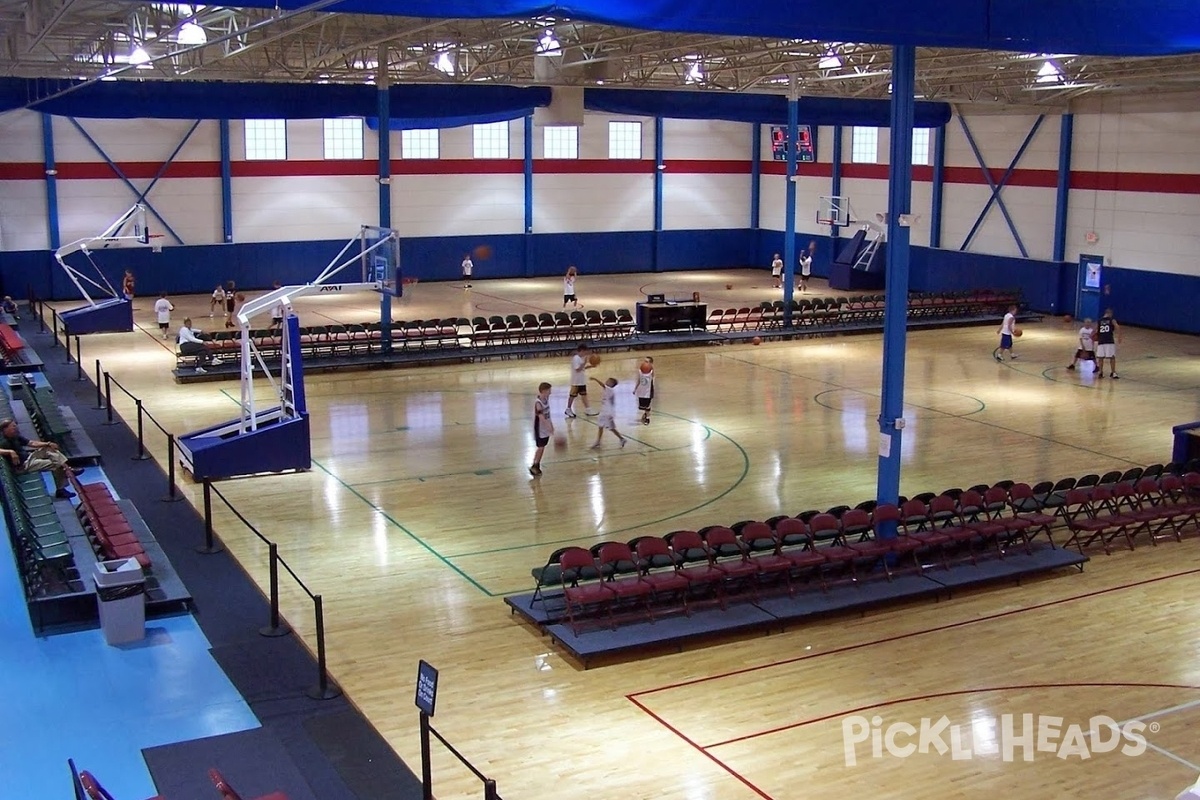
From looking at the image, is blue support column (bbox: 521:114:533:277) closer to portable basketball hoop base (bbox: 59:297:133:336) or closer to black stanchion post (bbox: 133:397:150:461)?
portable basketball hoop base (bbox: 59:297:133:336)

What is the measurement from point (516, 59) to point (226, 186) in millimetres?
13387

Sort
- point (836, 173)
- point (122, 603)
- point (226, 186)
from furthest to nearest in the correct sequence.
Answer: point (836, 173)
point (226, 186)
point (122, 603)

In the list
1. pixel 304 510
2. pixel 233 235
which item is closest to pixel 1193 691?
pixel 304 510

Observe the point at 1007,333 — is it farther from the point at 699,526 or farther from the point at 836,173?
the point at 836,173

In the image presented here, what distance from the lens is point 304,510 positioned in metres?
17.3

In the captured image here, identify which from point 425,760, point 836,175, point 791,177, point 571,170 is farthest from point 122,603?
point 836,175

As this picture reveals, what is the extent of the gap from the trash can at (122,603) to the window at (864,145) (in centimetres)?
3516

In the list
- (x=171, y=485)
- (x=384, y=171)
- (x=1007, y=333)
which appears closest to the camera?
(x=171, y=485)

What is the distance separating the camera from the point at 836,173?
148 ft

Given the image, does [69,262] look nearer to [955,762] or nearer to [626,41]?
[626,41]

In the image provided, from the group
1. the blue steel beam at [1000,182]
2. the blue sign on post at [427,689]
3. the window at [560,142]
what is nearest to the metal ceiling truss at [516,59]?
the blue steel beam at [1000,182]

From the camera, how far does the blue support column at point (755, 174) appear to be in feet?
158

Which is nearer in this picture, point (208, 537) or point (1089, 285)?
point (208, 537)

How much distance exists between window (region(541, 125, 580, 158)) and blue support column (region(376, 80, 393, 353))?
51.6 ft
